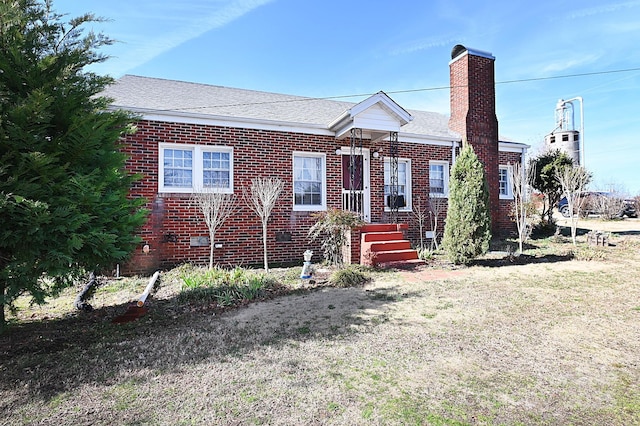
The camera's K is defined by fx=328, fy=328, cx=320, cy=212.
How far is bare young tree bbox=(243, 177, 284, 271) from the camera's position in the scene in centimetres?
784

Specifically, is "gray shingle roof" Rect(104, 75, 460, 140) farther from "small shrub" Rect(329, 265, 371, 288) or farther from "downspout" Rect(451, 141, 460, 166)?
"small shrub" Rect(329, 265, 371, 288)

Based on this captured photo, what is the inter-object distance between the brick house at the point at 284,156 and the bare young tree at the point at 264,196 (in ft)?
0.87

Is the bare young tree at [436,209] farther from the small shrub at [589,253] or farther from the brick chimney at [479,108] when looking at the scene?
the small shrub at [589,253]

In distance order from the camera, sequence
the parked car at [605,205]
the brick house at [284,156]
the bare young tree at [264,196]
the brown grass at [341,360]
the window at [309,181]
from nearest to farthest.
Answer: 1. the brown grass at [341,360]
2. the bare young tree at [264,196]
3. the brick house at [284,156]
4. the window at [309,181]
5. the parked car at [605,205]

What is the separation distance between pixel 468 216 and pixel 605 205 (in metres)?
17.6

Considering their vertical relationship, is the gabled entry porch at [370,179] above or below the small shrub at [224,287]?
above

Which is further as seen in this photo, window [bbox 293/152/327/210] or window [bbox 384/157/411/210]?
window [bbox 384/157/411/210]

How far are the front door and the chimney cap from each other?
583cm

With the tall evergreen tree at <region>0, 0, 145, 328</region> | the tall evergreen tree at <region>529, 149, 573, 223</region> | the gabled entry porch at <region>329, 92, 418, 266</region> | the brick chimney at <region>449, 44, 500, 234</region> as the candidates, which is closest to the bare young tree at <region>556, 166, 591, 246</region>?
the tall evergreen tree at <region>529, 149, 573, 223</region>

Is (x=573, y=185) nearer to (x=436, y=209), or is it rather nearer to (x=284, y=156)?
(x=436, y=209)

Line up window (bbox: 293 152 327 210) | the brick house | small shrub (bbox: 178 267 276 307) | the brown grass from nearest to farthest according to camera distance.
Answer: the brown grass < small shrub (bbox: 178 267 276 307) < the brick house < window (bbox: 293 152 327 210)

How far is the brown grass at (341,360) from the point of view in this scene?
246cm

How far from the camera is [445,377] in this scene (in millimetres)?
2963

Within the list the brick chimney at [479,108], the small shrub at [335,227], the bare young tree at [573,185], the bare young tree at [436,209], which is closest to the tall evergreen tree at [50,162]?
the small shrub at [335,227]
